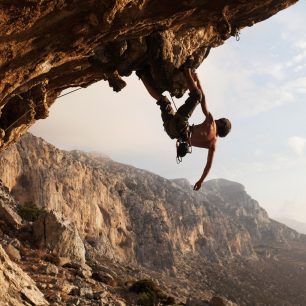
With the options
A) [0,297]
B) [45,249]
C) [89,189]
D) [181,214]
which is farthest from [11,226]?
[181,214]

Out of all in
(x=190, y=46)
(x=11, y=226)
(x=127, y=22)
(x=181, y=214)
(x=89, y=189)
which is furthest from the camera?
(x=181, y=214)

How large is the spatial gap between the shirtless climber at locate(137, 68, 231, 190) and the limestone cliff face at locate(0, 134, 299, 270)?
135ft

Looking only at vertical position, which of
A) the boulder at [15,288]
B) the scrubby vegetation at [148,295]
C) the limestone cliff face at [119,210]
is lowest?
the scrubby vegetation at [148,295]

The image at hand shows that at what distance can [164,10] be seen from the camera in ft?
25.5

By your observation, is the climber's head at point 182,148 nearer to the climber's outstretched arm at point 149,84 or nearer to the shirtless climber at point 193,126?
the shirtless climber at point 193,126

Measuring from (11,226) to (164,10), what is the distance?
2207 centimetres

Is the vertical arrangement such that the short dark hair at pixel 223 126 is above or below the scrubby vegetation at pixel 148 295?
above

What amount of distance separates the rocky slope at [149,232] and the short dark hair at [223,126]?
58.6 feet

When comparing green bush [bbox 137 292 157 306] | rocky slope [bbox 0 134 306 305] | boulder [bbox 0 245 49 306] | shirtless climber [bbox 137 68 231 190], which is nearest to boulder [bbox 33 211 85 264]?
rocky slope [bbox 0 134 306 305]

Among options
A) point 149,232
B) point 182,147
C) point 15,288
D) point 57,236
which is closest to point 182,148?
point 182,147

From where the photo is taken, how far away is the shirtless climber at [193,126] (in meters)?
8.48

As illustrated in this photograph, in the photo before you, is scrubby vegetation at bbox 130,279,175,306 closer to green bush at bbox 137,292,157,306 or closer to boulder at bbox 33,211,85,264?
green bush at bbox 137,292,157,306

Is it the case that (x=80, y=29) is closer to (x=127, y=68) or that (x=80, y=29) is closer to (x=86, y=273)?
(x=127, y=68)

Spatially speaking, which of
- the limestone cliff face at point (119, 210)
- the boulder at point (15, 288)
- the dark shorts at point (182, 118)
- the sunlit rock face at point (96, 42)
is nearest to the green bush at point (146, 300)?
the boulder at point (15, 288)
